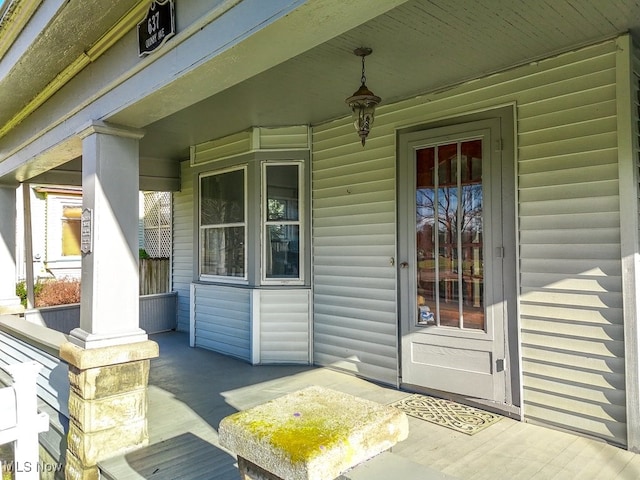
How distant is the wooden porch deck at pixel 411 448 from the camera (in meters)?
2.53

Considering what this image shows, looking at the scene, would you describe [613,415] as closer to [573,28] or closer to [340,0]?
[573,28]

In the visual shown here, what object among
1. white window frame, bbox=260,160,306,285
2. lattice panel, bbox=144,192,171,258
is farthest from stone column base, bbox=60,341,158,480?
lattice panel, bbox=144,192,171,258

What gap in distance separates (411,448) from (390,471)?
2.07 meters

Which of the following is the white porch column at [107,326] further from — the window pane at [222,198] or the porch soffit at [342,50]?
the window pane at [222,198]

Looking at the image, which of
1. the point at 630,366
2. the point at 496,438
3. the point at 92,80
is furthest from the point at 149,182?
the point at 630,366

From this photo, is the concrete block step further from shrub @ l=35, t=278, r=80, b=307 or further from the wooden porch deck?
shrub @ l=35, t=278, r=80, b=307

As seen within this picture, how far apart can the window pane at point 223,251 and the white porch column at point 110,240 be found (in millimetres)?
2372

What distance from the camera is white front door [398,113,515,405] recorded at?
3361 millimetres

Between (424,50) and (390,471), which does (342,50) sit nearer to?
(424,50)

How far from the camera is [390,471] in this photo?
38.4 inches

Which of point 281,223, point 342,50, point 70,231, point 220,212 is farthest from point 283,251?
point 70,231

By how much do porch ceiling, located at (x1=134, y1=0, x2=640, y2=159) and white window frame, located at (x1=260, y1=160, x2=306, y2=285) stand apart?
0.63 m

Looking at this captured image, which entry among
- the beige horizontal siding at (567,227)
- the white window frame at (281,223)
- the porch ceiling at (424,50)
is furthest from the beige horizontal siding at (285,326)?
the beige horizontal siding at (567,227)

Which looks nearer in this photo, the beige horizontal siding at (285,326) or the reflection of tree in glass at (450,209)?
the reflection of tree in glass at (450,209)
